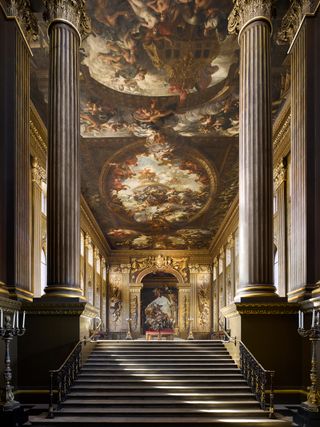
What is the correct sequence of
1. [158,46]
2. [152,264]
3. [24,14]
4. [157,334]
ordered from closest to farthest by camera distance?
1. [24,14]
2. [158,46]
3. [157,334]
4. [152,264]

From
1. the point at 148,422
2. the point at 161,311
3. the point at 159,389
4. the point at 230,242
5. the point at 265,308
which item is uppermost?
the point at 230,242

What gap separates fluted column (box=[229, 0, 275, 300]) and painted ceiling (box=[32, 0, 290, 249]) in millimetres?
3559

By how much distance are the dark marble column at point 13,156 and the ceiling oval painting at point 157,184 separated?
11.4m

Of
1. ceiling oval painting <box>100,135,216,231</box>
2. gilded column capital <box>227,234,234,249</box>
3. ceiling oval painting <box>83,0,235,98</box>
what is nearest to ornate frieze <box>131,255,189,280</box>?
ceiling oval painting <box>100,135,216,231</box>

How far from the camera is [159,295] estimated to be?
143ft

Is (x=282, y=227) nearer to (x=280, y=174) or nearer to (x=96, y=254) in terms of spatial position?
(x=280, y=174)

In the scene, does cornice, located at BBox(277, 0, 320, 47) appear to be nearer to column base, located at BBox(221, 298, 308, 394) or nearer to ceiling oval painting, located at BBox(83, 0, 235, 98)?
ceiling oval painting, located at BBox(83, 0, 235, 98)

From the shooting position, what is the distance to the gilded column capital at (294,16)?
1248 cm

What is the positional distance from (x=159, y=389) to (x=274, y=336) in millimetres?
2515

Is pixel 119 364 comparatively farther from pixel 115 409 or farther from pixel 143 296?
pixel 143 296

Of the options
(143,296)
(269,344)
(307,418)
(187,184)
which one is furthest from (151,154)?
(143,296)

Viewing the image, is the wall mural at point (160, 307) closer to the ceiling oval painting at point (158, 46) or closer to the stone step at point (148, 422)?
the ceiling oval painting at point (158, 46)

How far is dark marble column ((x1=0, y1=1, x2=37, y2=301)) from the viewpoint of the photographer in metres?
11.9

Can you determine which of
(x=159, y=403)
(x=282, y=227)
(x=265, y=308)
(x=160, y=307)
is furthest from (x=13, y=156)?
(x=160, y=307)
